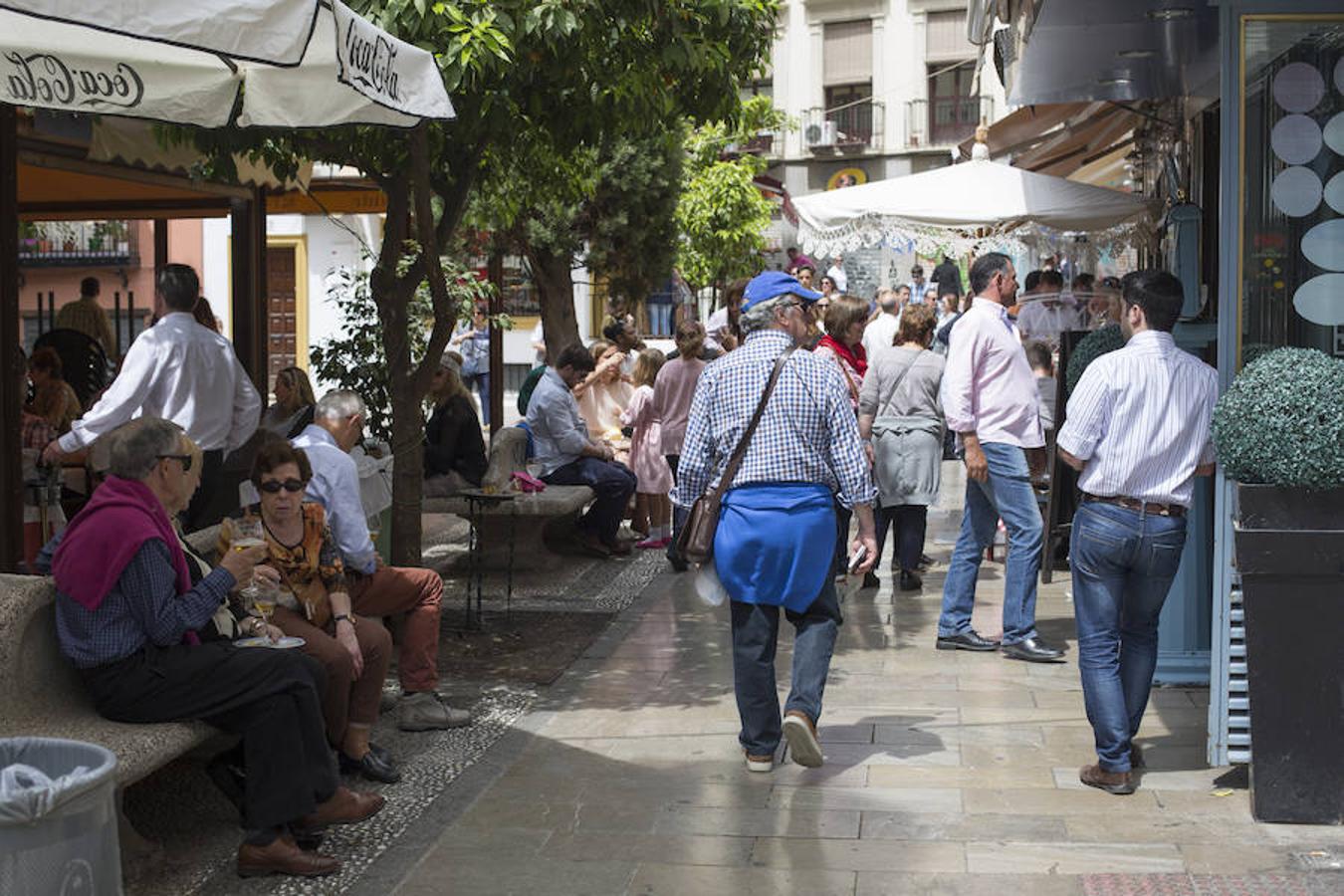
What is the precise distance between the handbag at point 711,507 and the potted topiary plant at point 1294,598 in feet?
5.15

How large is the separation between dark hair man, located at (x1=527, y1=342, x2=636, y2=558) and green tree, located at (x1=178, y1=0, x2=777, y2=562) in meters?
2.37

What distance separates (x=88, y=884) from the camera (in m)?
3.69

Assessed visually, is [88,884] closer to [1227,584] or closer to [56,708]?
[56,708]

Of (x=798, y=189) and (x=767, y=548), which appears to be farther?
(x=798, y=189)

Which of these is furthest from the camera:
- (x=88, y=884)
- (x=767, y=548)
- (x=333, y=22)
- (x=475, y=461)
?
(x=475, y=461)

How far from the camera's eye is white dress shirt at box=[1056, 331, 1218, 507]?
5.48 metres

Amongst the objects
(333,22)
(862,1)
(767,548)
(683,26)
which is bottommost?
(767,548)

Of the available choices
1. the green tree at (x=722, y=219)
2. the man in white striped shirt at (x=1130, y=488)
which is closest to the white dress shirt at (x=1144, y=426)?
the man in white striped shirt at (x=1130, y=488)

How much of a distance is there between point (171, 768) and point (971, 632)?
3.94 m

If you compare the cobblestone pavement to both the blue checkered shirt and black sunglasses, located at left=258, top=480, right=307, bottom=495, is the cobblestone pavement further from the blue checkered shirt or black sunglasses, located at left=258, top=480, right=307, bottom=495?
black sunglasses, located at left=258, top=480, right=307, bottom=495

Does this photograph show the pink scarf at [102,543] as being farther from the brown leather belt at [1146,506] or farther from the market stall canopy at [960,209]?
the market stall canopy at [960,209]

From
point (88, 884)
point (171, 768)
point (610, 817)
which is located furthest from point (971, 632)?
point (88, 884)

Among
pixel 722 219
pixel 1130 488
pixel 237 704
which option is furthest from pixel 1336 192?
pixel 722 219

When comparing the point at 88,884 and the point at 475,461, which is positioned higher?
the point at 475,461
